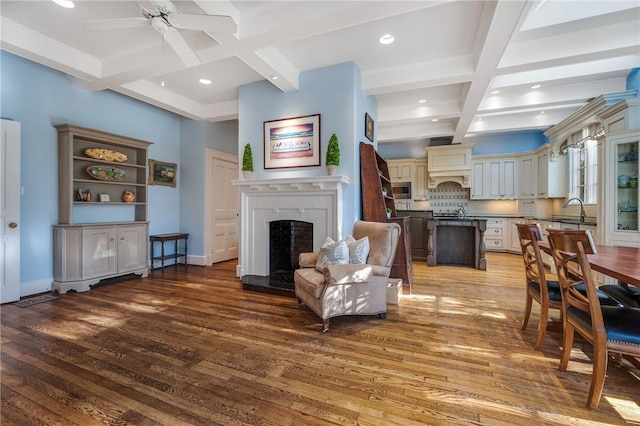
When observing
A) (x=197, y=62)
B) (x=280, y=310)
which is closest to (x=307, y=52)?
(x=197, y=62)

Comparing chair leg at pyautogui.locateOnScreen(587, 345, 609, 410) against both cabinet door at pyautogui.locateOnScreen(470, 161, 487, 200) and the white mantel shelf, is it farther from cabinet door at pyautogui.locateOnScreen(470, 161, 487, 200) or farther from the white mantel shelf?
cabinet door at pyautogui.locateOnScreen(470, 161, 487, 200)

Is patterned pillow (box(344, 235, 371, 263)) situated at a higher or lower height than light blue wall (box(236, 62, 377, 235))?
lower

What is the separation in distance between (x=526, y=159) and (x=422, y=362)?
22.0 feet

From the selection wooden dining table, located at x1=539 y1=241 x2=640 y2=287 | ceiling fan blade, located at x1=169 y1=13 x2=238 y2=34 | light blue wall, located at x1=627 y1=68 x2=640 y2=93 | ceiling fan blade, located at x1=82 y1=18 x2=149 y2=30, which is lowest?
wooden dining table, located at x1=539 y1=241 x2=640 y2=287

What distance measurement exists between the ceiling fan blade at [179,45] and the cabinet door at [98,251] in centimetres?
276

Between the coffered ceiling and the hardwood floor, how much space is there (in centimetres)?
277

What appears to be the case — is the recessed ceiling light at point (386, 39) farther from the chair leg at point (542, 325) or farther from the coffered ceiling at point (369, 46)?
the chair leg at point (542, 325)

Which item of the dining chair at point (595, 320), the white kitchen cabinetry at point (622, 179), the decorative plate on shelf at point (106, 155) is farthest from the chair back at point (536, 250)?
the decorative plate on shelf at point (106, 155)

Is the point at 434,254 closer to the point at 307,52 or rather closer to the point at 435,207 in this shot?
the point at 435,207

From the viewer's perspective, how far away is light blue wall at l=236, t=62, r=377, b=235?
3.79 metres

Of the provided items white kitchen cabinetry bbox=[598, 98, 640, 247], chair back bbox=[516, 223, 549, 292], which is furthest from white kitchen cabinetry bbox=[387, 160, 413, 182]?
chair back bbox=[516, 223, 549, 292]

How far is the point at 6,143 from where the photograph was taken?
3.26 m

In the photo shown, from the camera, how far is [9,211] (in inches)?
130

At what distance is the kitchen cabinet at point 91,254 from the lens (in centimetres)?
375
